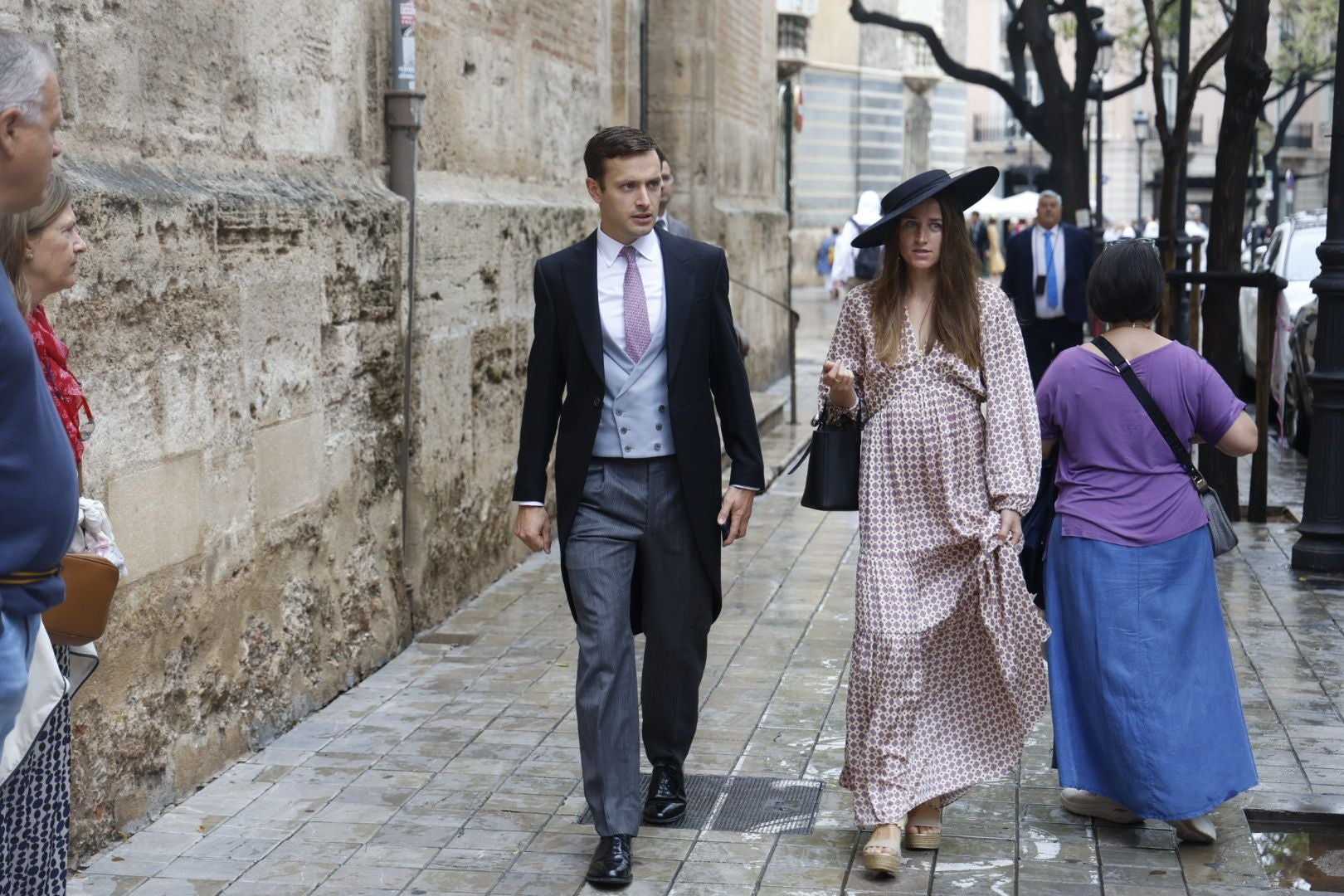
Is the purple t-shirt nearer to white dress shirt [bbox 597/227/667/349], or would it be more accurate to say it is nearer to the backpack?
white dress shirt [bbox 597/227/667/349]

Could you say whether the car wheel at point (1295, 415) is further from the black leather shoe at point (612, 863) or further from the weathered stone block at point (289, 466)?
the black leather shoe at point (612, 863)

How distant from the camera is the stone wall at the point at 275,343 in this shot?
204 inches

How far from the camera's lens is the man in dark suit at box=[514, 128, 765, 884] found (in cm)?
500

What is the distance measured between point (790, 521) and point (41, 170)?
8.28 m

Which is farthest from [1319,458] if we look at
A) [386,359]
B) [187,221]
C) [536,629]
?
[187,221]

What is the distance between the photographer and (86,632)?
329 cm

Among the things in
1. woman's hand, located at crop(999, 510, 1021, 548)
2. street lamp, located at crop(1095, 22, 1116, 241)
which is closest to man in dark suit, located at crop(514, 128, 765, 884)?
woman's hand, located at crop(999, 510, 1021, 548)

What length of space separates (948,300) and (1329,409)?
4.81 m

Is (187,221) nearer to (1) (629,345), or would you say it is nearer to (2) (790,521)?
(1) (629,345)

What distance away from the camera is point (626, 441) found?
5051 millimetres

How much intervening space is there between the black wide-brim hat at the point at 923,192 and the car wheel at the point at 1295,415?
9.94 meters

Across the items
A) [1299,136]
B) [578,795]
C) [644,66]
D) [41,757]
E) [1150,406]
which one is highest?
[1299,136]

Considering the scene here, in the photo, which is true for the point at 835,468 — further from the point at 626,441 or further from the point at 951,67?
the point at 951,67

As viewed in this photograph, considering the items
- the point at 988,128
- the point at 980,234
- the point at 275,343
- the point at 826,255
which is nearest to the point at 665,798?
the point at 275,343
